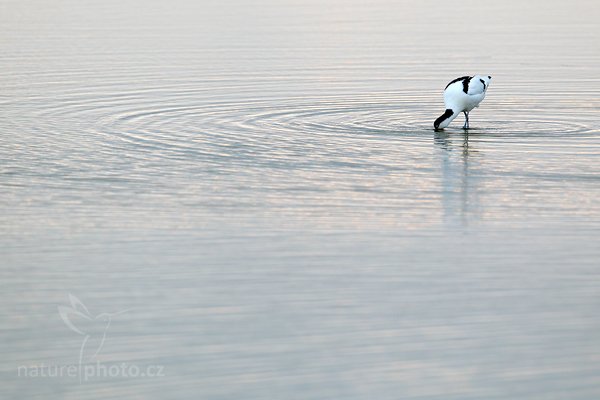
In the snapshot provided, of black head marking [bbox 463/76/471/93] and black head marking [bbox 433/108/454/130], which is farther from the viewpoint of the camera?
black head marking [bbox 463/76/471/93]

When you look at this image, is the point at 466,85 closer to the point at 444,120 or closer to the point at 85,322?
the point at 444,120

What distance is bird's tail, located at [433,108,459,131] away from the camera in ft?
51.6

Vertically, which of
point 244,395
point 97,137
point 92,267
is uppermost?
point 97,137

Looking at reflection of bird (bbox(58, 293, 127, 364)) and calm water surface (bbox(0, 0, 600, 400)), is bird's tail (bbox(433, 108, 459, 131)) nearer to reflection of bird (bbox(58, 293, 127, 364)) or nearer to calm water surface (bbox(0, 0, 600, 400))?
calm water surface (bbox(0, 0, 600, 400))

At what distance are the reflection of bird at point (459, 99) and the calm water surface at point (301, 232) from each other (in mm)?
271

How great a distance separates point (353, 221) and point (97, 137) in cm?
497

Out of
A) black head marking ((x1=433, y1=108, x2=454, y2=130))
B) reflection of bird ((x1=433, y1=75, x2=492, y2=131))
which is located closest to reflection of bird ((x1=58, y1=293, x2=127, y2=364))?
black head marking ((x1=433, y1=108, x2=454, y2=130))

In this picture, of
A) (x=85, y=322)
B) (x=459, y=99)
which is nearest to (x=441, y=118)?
(x=459, y=99)

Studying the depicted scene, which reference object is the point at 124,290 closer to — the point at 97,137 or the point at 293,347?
the point at 293,347

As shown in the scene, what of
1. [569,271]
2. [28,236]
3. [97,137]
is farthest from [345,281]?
[97,137]

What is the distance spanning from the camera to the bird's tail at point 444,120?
1572 centimetres

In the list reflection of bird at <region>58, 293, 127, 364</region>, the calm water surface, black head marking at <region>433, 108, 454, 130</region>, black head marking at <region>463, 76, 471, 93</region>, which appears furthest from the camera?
black head marking at <region>463, 76, 471, 93</region>

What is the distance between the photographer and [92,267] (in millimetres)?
9672

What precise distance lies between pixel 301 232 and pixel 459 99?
5914 millimetres
